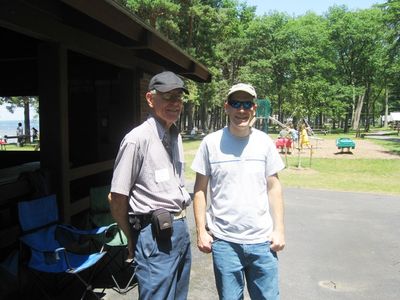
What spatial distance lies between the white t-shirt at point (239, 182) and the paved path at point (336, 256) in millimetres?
1753

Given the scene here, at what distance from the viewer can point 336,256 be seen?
17.8 ft

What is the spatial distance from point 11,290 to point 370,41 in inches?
2021

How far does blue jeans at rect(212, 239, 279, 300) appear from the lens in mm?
2551

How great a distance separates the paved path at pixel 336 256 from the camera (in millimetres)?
4320

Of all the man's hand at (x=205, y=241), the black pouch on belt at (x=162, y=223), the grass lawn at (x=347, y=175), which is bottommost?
the grass lawn at (x=347, y=175)

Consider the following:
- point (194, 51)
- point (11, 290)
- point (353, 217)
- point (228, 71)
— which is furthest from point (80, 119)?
point (228, 71)

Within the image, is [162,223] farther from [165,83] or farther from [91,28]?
[91,28]

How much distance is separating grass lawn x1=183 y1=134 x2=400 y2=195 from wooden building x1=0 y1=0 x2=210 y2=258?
5340 millimetres

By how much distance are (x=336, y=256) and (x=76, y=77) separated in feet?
17.5

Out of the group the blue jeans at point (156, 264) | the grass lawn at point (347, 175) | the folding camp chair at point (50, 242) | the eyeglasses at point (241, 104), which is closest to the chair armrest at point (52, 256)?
the folding camp chair at point (50, 242)

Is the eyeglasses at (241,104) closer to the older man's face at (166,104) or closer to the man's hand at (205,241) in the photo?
the older man's face at (166,104)

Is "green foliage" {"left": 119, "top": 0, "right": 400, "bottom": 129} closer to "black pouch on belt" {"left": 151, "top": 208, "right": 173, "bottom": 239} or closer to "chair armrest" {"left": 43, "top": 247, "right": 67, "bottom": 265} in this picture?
"chair armrest" {"left": 43, "top": 247, "right": 67, "bottom": 265}

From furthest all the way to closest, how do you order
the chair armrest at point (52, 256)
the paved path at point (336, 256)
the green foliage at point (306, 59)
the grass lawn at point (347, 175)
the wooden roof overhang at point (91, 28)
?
the green foliage at point (306, 59) → the grass lawn at point (347, 175) → the paved path at point (336, 256) → the wooden roof overhang at point (91, 28) → the chair armrest at point (52, 256)

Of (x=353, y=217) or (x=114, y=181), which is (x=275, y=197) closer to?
(x=114, y=181)
